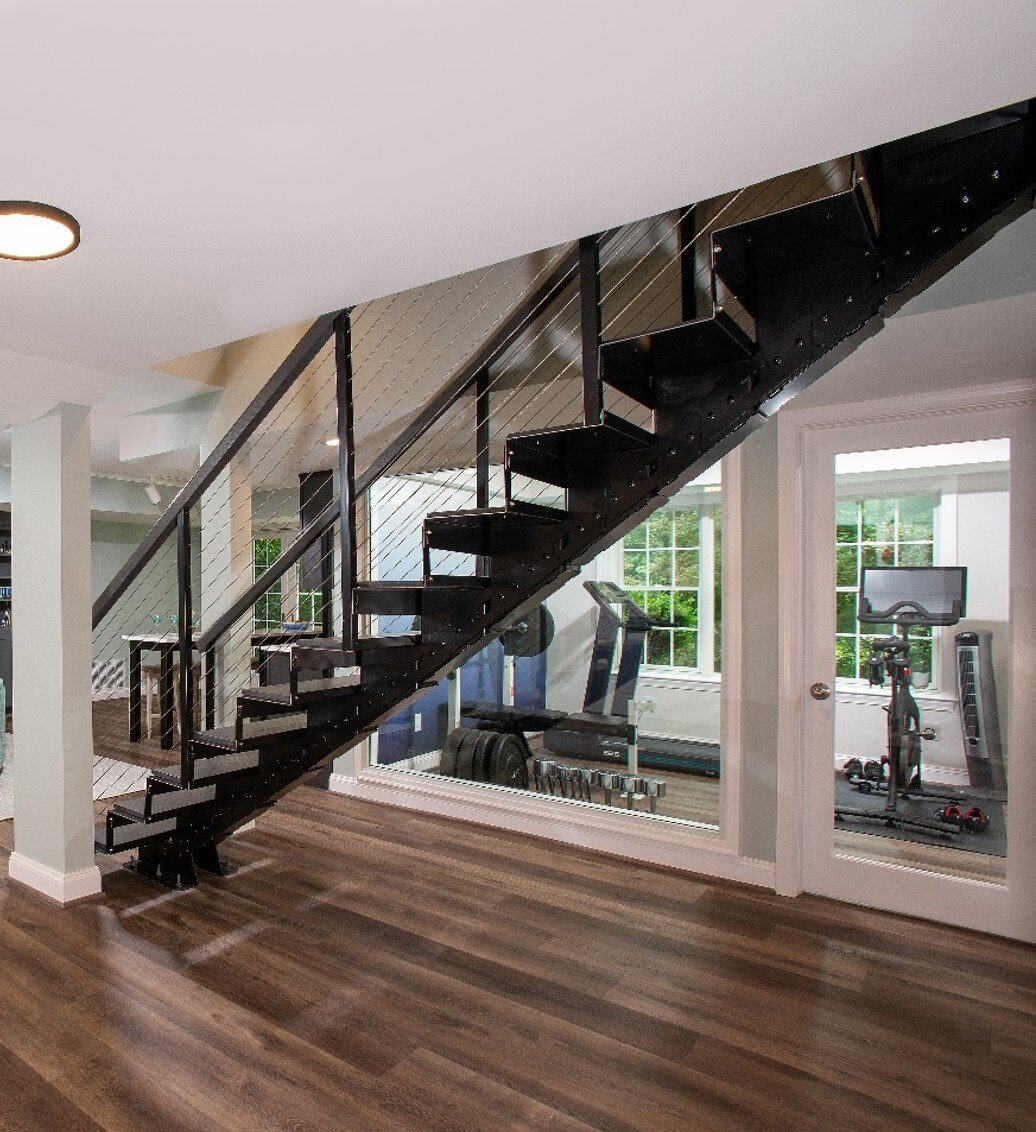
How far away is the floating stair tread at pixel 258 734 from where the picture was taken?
115 inches

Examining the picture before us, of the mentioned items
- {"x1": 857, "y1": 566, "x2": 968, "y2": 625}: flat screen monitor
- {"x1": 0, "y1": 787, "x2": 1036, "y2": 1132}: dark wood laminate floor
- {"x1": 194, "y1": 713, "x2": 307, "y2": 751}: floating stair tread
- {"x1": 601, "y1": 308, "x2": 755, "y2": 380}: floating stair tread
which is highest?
{"x1": 601, "y1": 308, "x2": 755, "y2": 380}: floating stair tread

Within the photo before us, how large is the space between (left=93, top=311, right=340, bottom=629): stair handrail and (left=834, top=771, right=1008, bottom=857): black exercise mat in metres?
2.79

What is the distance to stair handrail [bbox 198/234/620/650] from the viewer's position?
7.82 feet

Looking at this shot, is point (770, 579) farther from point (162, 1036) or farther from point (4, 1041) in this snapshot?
point (4, 1041)

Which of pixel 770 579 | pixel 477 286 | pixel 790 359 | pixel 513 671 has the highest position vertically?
pixel 477 286

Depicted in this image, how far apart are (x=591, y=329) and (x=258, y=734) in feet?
6.45

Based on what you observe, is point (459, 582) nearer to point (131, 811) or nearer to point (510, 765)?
point (131, 811)

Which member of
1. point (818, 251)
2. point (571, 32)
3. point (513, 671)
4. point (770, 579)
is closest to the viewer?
point (571, 32)

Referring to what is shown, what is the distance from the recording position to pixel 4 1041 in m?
2.22

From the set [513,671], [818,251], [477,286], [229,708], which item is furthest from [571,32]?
[229,708]

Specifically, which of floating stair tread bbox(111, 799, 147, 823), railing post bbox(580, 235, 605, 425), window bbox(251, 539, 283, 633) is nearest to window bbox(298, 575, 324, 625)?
window bbox(251, 539, 283, 633)

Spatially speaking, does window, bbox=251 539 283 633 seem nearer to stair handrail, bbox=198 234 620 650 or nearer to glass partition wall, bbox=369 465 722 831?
glass partition wall, bbox=369 465 722 831

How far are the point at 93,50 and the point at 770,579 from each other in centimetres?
298

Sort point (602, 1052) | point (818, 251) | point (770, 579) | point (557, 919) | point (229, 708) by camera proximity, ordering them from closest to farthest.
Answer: point (818, 251) → point (602, 1052) → point (557, 919) → point (770, 579) → point (229, 708)
